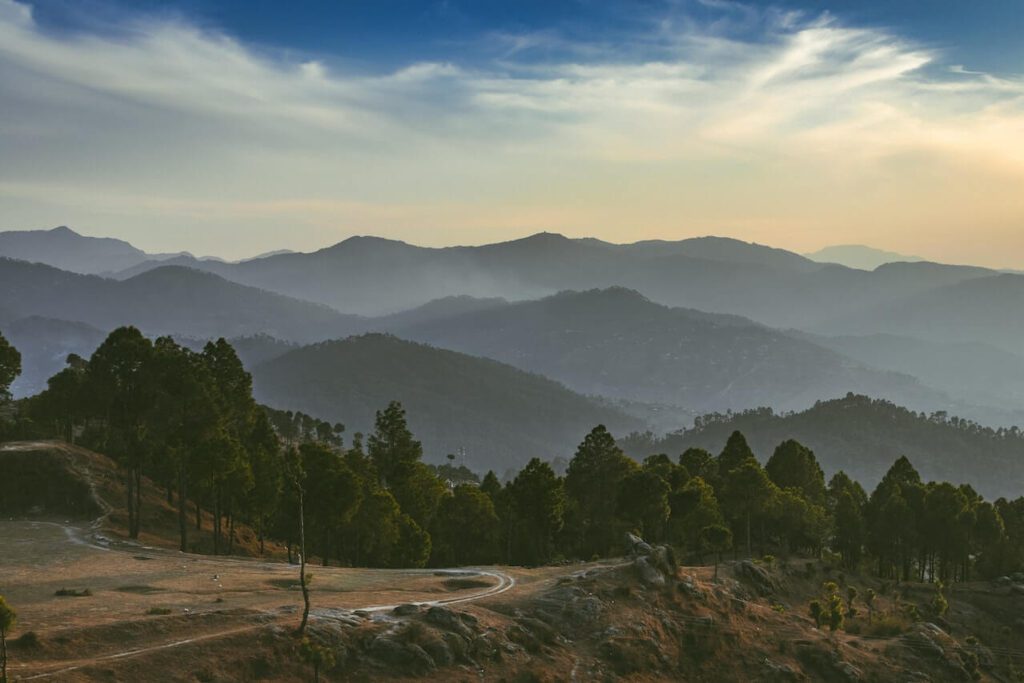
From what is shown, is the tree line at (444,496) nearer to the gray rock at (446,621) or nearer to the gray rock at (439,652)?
the gray rock at (446,621)

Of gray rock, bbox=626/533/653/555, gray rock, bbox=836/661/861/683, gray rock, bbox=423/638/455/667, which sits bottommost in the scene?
gray rock, bbox=836/661/861/683

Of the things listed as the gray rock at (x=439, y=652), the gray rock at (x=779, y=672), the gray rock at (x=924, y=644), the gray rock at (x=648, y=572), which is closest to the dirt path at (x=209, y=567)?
the gray rock at (x=439, y=652)

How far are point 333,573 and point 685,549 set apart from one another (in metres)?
58.2

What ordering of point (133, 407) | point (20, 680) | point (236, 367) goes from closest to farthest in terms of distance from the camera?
1. point (20, 680)
2. point (133, 407)
3. point (236, 367)

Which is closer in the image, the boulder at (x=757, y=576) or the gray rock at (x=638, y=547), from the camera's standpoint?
the gray rock at (x=638, y=547)

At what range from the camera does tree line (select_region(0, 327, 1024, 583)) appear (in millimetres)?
78438

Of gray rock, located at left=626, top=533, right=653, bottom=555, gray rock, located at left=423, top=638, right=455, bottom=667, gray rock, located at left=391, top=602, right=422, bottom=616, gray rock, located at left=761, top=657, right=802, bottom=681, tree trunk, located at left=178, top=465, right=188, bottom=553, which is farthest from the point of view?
tree trunk, located at left=178, top=465, right=188, bottom=553

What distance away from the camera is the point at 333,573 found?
65.8 m

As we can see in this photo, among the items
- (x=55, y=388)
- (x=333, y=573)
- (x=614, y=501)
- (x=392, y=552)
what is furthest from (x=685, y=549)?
(x=55, y=388)

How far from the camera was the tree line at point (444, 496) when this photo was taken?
257 ft

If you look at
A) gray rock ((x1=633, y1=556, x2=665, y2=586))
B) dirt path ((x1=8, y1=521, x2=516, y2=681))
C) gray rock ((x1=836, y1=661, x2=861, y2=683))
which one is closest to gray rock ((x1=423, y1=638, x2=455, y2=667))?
dirt path ((x1=8, y1=521, x2=516, y2=681))

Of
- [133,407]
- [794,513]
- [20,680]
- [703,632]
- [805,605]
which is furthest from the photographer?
[794,513]

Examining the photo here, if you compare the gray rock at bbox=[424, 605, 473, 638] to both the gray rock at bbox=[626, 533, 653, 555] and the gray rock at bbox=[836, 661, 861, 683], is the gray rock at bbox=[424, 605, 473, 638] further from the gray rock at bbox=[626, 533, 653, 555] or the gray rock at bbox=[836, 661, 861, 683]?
the gray rock at bbox=[836, 661, 861, 683]

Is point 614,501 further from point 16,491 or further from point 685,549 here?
point 16,491
